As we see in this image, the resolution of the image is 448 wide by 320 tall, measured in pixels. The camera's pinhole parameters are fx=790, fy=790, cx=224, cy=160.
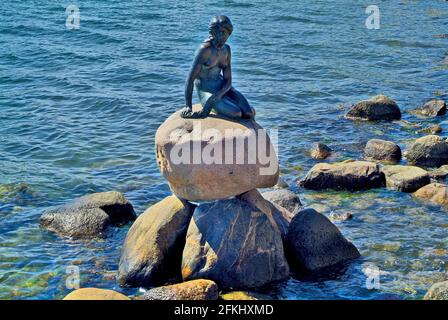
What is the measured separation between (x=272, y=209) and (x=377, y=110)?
9.75 metres

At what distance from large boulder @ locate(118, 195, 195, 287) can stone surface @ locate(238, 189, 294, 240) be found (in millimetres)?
1017

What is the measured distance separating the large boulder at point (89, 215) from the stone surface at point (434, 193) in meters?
6.04

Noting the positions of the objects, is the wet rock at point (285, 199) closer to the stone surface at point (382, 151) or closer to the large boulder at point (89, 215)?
the large boulder at point (89, 215)

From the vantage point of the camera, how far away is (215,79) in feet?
44.5

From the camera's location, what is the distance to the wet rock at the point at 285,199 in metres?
15.6

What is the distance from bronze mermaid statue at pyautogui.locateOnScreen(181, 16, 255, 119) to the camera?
13188 mm

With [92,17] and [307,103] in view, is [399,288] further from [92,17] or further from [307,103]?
[92,17]

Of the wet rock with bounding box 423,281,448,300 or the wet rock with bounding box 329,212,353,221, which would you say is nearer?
the wet rock with bounding box 423,281,448,300

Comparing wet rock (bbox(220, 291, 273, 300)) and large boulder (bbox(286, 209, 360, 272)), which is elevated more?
large boulder (bbox(286, 209, 360, 272))

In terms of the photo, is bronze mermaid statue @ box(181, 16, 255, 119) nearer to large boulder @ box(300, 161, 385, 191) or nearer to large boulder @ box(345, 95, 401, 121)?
large boulder @ box(300, 161, 385, 191)

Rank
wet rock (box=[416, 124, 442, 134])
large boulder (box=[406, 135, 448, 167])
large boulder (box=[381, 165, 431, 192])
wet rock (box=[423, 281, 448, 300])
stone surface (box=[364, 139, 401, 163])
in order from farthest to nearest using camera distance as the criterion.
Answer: wet rock (box=[416, 124, 442, 134]), stone surface (box=[364, 139, 401, 163]), large boulder (box=[406, 135, 448, 167]), large boulder (box=[381, 165, 431, 192]), wet rock (box=[423, 281, 448, 300])

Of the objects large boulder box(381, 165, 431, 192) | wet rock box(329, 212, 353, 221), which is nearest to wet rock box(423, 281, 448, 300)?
wet rock box(329, 212, 353, 221)

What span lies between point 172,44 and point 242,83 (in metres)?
5.54

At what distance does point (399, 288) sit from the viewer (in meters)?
12.7
